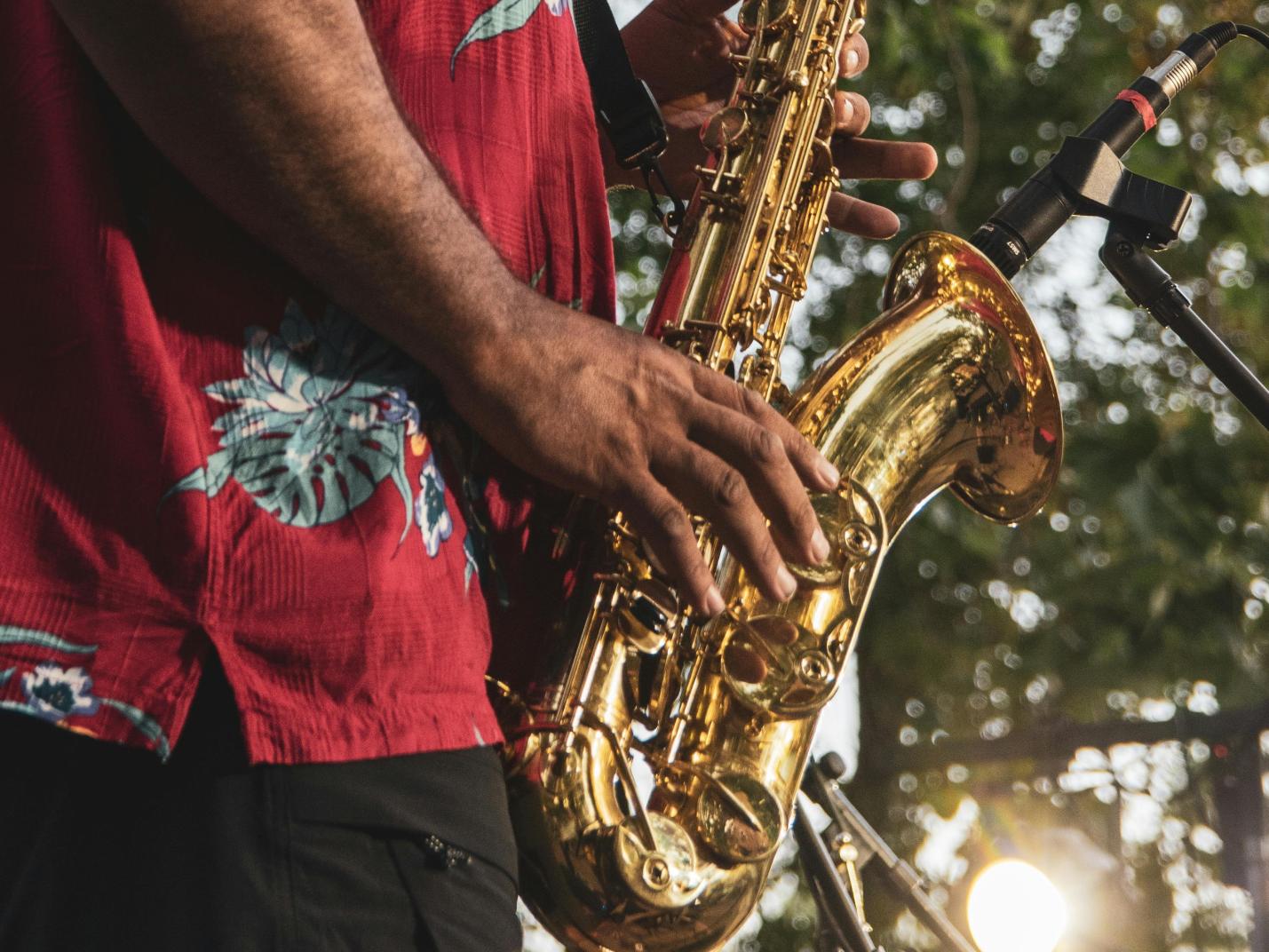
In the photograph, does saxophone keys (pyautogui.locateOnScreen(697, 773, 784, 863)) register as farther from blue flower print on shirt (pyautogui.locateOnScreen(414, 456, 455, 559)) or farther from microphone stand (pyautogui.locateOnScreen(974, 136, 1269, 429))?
microphone stand (pyautogui.locateOnScreen(974, 136, 1269, 429))

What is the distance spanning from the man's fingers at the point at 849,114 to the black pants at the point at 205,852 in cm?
133

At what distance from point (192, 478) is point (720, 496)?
45 centimetres

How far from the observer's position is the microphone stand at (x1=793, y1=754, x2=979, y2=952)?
6.35ft

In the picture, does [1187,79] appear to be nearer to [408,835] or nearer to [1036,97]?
[408,835]

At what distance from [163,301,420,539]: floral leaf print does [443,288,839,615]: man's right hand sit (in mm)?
66

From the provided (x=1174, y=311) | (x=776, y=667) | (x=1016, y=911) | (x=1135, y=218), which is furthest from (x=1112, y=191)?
(x=1016, y=911)

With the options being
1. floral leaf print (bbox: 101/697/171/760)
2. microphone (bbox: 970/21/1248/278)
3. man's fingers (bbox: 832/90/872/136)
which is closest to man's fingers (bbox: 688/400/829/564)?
floral leaf print (bbox: 101/697/171/760)

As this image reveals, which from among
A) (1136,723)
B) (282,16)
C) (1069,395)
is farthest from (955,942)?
(1069,395)

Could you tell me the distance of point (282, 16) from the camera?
44.3 inches

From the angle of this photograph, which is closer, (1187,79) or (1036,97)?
(1187,79)

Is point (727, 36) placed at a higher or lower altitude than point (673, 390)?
higher

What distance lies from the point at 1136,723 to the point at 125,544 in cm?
338

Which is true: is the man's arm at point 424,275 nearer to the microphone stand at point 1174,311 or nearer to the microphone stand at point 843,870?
the microphone stand at point 843,870

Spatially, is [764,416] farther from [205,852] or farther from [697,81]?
[697,81]
